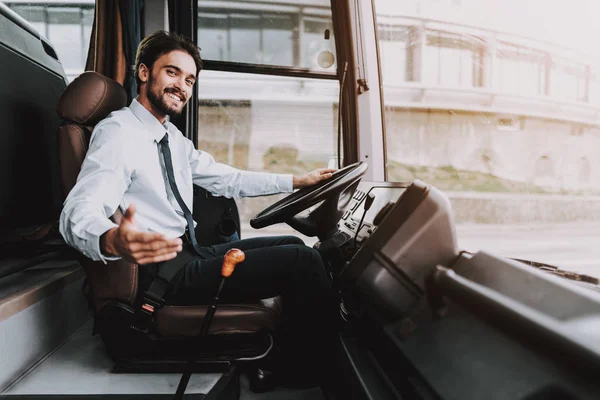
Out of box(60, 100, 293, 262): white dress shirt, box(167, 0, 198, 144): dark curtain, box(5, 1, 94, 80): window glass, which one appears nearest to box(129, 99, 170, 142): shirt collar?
box(60, 100, 293, 262): white dress shirt

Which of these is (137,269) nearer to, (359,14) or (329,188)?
(329,188)

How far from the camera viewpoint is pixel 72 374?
1319 mm

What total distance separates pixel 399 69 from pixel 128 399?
71.4 inches

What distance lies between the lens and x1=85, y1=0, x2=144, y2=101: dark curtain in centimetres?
224

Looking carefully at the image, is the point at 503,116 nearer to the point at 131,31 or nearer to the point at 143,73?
the point at 143,73

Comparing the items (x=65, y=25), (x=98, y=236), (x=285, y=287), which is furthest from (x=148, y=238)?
(x=65, y=25)

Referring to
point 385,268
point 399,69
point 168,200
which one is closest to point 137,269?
point 168,200

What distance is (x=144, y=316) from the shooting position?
1196 millimetres

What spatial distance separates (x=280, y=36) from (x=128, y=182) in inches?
45.2

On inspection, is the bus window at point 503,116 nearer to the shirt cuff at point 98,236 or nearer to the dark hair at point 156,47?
the shirt cuff at point 98,236

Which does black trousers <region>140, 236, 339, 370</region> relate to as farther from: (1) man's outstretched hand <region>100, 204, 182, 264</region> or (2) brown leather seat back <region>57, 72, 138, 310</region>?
(1) man's outstretched hand <region>100, 204, 182, 264</region>

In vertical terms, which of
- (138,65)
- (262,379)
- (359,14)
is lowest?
(262,379)

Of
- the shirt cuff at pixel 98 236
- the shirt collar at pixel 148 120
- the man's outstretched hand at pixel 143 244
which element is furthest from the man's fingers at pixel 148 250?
the shirt collar at pixel 148 120

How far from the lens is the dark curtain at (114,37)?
2244 millimetres
